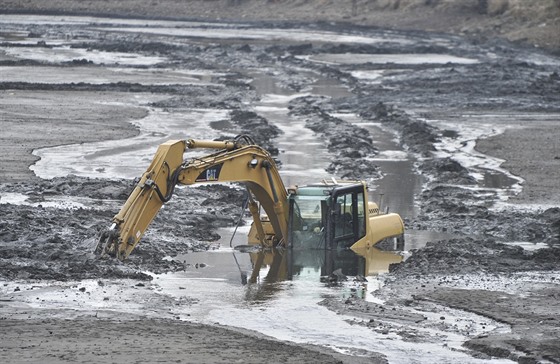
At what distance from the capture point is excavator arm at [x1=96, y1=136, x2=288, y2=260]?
2086 cm

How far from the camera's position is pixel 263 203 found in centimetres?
2388

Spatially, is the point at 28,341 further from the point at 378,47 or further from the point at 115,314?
the point at 378,47

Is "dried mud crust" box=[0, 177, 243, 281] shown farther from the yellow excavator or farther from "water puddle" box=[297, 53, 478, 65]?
"water puddle" box=[297, 53, 478, 65]

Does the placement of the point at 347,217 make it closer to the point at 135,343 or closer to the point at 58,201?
the point at 58,201

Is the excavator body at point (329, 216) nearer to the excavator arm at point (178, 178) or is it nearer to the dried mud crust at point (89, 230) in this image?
the excavator arm at point (178, 178)

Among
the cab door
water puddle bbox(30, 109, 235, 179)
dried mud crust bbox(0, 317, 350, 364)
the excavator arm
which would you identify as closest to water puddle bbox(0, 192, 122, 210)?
water puddle bbox(30, 109, 235, 179)

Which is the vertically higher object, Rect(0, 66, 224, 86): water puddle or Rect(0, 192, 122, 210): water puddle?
Rect(0, 192, 122, 210): water puddle

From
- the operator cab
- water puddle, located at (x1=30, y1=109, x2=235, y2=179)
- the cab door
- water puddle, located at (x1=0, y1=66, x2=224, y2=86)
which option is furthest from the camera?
water puddle, located at (x1=0, y1=66, x2=224, y2=86)

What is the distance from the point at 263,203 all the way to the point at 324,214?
1291 mm

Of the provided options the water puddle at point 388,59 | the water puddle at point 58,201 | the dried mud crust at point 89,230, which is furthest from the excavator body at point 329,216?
the water puddle at point 388,59

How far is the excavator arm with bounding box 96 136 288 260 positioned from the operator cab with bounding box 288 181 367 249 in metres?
0.66

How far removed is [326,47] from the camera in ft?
309

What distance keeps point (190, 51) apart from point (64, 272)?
68.5m

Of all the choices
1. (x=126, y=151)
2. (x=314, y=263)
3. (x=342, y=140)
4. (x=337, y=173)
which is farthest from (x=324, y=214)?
(x=342, y=140)
